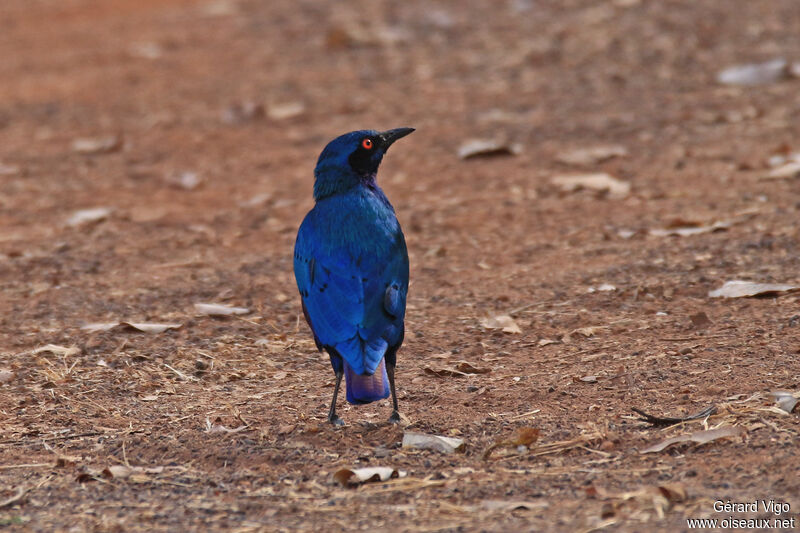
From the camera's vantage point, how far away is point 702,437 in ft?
12.7

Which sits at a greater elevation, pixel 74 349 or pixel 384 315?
pixel 384 315

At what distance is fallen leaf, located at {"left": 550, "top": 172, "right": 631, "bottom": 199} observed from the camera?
7750 mm

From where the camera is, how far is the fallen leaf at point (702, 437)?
387 cm

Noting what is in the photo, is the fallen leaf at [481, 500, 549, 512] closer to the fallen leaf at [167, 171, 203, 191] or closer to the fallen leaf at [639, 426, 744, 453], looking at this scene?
the fallen leaf at [639, 426, 744, 453]

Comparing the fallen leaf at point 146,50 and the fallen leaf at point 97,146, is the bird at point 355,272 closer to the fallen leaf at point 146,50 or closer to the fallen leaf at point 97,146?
the fallen leaf at point 97,146

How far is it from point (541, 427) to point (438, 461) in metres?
0.47

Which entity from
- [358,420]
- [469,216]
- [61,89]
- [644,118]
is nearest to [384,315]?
[358,420]

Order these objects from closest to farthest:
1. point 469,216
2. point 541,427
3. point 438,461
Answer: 1. point 438,461
2. point 541,427
3. point 469,216

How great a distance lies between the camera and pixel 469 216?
7512 mm

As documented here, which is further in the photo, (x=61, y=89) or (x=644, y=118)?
(x=61, y=89)

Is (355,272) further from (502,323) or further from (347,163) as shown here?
(502,323)

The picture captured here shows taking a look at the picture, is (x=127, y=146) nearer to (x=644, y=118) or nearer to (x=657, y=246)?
(x=644, y=118)

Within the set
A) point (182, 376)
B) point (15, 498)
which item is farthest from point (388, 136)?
point (15, 498)

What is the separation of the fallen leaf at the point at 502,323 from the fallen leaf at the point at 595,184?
2.32 metres
